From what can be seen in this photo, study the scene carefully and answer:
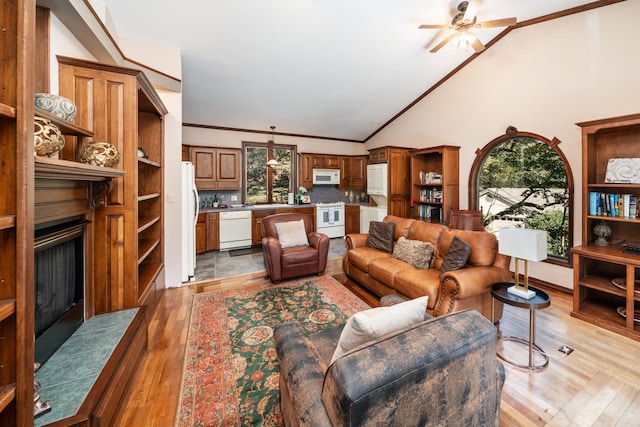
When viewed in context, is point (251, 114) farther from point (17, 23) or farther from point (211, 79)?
point (17, 23)

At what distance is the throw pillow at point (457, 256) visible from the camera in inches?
95.3

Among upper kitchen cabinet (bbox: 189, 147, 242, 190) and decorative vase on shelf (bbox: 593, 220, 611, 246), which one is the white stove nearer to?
upper kitchen cabinet (bbox: 189, 147, 242, 190)

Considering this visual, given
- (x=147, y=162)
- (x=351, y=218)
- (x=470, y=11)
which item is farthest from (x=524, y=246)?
(x=351, y=218)

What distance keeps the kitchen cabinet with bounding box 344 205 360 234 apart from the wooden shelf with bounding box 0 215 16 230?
611 cm

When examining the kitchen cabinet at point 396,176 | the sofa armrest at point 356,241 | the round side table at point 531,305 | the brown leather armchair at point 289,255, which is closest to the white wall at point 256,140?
the kitchen cabinet at point 396,176

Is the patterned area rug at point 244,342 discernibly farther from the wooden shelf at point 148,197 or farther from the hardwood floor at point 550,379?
the wooden shelf at point 148,197

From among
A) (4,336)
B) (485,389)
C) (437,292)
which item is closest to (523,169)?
(437,292)

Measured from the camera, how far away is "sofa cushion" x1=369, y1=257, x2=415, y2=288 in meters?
2.83

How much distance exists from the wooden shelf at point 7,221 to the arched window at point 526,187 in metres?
4.88

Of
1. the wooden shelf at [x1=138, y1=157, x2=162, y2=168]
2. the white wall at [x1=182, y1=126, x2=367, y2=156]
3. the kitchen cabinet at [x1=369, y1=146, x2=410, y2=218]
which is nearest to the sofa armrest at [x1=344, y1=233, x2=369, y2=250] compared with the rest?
the kitchen cabinet at [x1=369, y1=146, x2=410, y2=218]

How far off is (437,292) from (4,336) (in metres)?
2.61

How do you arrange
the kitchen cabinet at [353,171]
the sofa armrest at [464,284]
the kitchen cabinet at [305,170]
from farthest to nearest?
the kitchen cabinet at [353,171]
the kitchen cabinet at [305,170]
the sofa armrest at [464,284]

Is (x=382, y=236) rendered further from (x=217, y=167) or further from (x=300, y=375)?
(x=217, y=167)

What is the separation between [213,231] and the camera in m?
5.24
